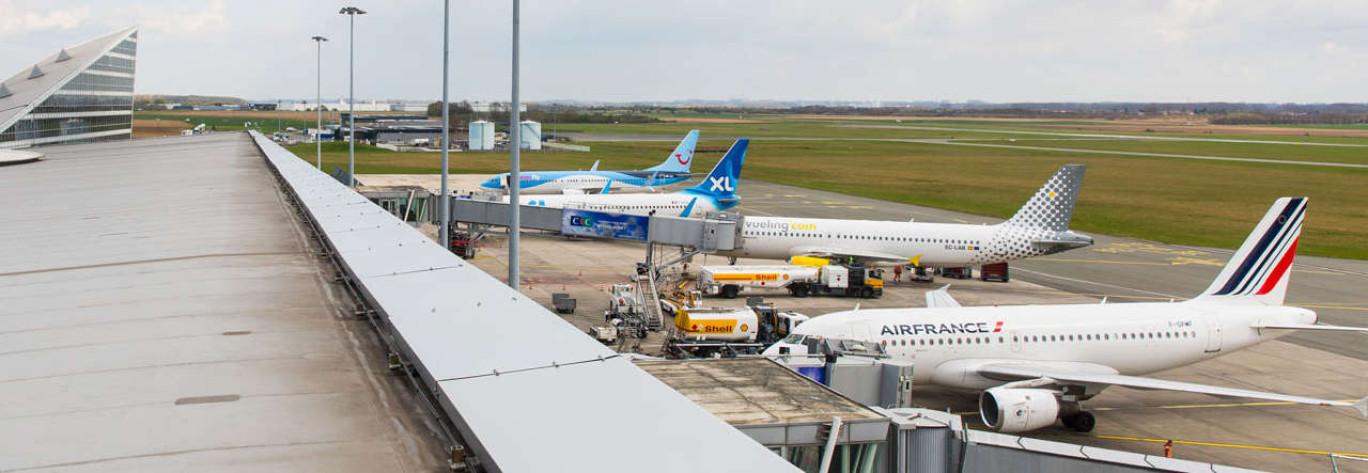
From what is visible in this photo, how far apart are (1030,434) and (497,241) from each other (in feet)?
156

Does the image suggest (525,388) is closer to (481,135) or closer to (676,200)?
(676,200)

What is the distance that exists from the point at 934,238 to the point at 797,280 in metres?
10.1

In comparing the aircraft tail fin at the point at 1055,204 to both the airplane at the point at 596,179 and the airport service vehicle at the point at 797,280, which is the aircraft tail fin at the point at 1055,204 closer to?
the airport service vehicle at the point at 797,280

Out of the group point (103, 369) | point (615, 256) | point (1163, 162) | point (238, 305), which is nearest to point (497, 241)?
point (615, 256)

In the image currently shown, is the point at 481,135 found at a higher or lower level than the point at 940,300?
higher

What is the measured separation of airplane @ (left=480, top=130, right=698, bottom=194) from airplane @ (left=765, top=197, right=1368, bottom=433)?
221 ft

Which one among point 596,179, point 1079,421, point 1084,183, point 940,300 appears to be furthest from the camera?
point 1084,183

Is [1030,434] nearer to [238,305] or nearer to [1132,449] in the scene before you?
[1132,449]

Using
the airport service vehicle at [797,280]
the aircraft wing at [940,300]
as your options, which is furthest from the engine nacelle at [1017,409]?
the airport service vehicle at [797,280]

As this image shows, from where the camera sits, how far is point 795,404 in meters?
16.7

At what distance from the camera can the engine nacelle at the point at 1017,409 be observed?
28.9 metres

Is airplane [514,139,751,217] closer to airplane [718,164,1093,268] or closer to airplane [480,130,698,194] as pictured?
airplane [718,164,1093,268]

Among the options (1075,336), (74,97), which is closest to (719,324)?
(1075,336)

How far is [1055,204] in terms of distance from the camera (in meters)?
56.9
